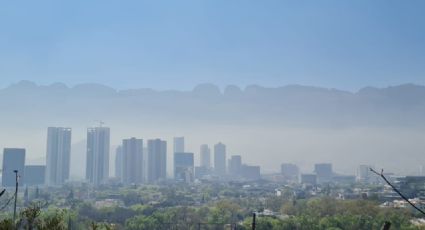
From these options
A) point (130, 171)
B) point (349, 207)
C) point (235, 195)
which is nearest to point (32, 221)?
point (349, 207)

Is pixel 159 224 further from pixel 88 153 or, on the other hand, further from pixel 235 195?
pixel 88 153

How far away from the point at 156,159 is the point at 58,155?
2988cm

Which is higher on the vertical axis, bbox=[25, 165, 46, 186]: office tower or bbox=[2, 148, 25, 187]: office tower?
bbox=[2, 148, 25, 187]: office tower

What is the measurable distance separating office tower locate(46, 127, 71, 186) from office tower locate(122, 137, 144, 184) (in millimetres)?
17290

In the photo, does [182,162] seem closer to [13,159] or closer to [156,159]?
[156,159]

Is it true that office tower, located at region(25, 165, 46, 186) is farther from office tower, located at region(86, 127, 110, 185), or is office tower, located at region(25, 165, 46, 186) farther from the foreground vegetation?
the foreground vegetation

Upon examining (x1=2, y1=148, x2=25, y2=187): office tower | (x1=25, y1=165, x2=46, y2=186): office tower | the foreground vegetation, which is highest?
(x1=2, y1=148, x2=25, y2=187): office tower

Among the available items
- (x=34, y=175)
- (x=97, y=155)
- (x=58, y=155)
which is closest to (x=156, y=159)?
(x=97, y=155)

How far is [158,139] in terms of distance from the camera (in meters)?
157

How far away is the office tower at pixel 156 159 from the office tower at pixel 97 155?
13.7m

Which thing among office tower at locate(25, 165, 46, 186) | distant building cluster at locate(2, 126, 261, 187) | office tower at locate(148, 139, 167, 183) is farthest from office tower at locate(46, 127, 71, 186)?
office tower at locate(148, 139, 167, 183)

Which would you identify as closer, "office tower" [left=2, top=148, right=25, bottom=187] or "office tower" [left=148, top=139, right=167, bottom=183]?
"office tower" [left=2, top=148, right=25, bottom=187]

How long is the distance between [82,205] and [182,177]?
93.8 meters

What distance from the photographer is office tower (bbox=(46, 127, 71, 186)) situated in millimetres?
141875
